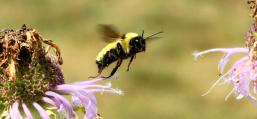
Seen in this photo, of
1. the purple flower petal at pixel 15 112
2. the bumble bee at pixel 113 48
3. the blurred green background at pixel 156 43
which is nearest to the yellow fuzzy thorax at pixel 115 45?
the bumble bee at pixel 113 48

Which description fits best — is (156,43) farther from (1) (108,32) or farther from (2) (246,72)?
(2) (246,72)

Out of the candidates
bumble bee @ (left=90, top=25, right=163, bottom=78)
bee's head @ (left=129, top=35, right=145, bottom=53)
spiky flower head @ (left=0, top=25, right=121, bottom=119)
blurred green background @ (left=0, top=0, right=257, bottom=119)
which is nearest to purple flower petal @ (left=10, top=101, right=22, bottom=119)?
spiky flower head @ (left=0, top=25, right=121, bottom=119)

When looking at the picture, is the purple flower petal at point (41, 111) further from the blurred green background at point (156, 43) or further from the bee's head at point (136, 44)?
the blurred green background at point (156, 43)

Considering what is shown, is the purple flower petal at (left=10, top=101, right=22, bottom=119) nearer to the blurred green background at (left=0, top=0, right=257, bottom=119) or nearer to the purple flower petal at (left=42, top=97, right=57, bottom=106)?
the purple flower petal at (left=42, top=97, right=57, bottom=106)

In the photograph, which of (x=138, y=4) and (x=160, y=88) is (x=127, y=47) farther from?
(x=138, y=4)

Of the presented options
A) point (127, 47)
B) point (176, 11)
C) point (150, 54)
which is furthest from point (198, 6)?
point (127, 47)

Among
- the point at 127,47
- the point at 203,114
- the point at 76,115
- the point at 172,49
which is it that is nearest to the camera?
the point at 76,115
